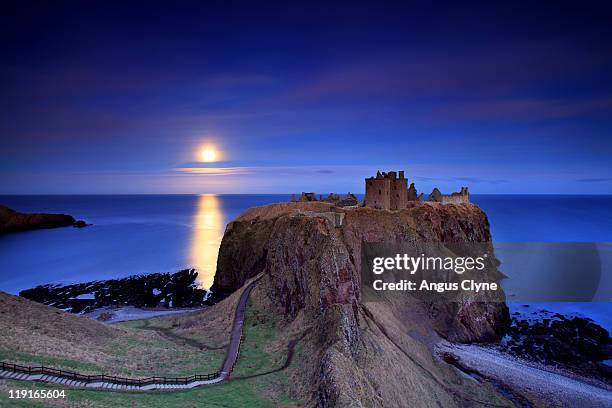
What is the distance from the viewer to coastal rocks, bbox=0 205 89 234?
15112 centimetres

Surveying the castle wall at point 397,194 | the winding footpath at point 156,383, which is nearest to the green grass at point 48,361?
the winding footpath at point 156,383

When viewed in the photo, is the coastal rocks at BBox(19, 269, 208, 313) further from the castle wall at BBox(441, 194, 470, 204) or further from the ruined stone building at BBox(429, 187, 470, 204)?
the castle wall at BBox(441, 194, 470, 204)

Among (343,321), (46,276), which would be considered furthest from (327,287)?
(46,276)

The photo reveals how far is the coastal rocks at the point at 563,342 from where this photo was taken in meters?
45.5

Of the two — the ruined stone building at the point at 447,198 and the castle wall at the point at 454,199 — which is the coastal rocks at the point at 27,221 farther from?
the castle wall at the point at 454,199

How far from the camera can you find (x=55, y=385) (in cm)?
2473

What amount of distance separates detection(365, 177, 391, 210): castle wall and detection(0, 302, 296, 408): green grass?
30.7 meters

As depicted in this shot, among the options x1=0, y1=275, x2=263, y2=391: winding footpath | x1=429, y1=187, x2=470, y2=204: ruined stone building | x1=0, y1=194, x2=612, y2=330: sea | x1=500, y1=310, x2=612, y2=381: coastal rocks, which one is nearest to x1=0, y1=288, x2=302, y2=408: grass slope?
x1=0, y1=275, x2=263, y2=391: winding footpath

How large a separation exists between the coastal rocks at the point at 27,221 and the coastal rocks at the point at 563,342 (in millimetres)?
168352

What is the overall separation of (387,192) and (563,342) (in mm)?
31683

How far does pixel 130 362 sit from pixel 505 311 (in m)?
51.0

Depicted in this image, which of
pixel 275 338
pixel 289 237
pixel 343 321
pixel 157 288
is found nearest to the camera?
pixel 343 321

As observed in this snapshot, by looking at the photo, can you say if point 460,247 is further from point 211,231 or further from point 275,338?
point 211,231

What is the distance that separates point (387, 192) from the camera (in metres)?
63.6
